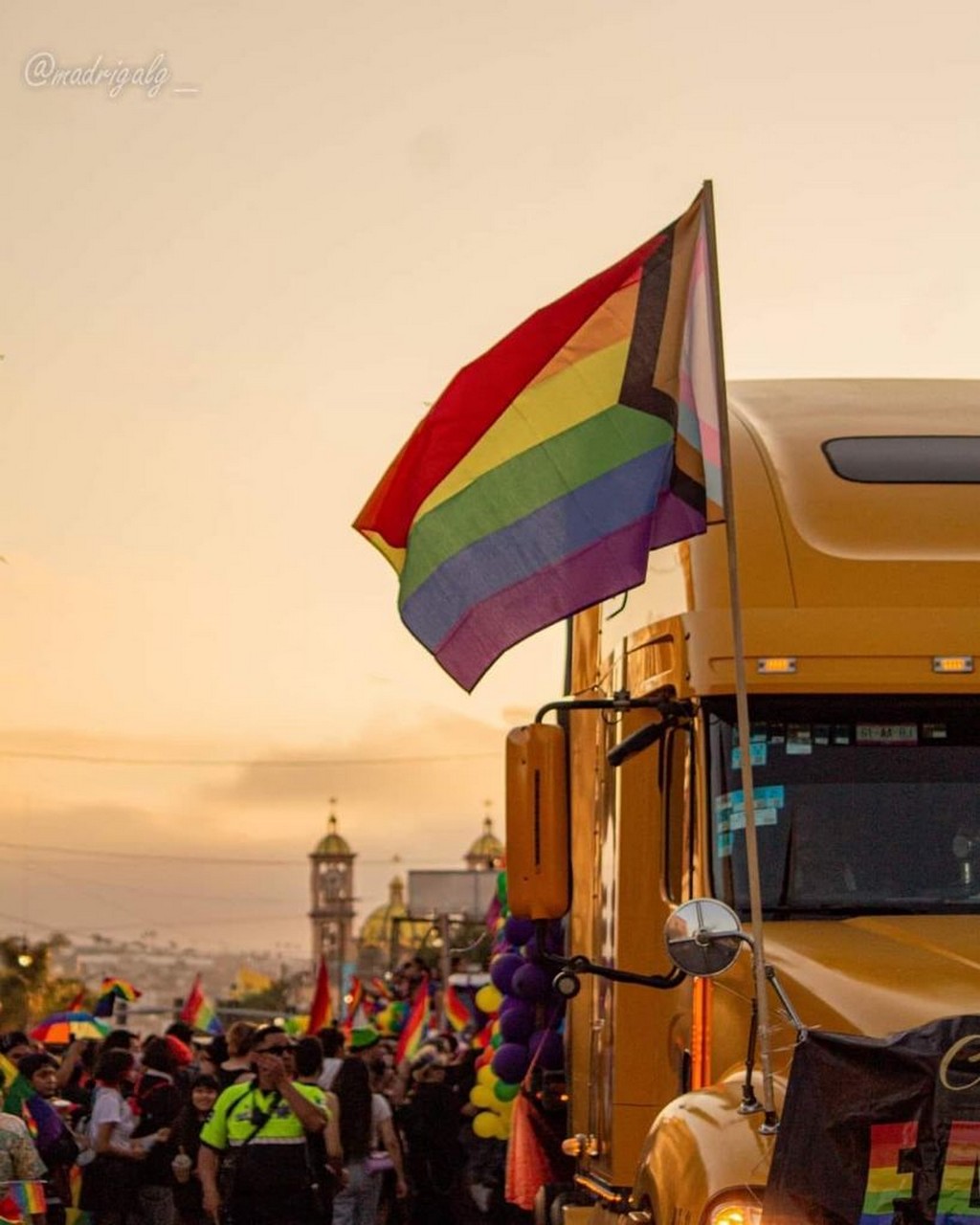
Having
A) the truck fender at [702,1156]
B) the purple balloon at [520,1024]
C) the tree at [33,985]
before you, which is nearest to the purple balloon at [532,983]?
the purple balloon at [520,1024]

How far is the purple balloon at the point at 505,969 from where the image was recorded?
13.6m

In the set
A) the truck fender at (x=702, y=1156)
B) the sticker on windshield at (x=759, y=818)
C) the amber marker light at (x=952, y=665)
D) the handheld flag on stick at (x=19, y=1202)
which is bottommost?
the handheld flag on stick at (x=19, y=1202)

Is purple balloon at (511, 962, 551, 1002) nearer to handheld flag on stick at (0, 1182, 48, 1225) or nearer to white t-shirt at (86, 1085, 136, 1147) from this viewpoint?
handheld flag on stick at (0, 1182, 48, 1225)

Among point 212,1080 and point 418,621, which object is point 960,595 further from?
point 212,1080

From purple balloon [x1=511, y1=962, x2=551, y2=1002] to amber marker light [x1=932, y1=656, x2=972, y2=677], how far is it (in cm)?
505

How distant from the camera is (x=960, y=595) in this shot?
8.17 meters

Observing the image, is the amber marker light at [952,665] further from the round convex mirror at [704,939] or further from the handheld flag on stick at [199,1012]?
the handheld flag on stick at [199,1012]

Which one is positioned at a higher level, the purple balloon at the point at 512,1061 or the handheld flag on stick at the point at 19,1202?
the purple balloon at the point at 512,1061

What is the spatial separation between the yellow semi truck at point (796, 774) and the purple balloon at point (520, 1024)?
13.2 ft

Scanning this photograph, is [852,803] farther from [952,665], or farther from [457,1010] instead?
[457,1010]

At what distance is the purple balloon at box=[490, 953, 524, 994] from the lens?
13.6 m

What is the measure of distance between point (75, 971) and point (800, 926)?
16505cm

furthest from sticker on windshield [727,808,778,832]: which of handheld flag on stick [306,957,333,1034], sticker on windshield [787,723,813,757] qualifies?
Answer: handheld flag on stick [306,957,333,1034]

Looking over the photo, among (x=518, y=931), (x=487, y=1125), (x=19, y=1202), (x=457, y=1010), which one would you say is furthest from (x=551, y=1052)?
(x=457, y=1010)
